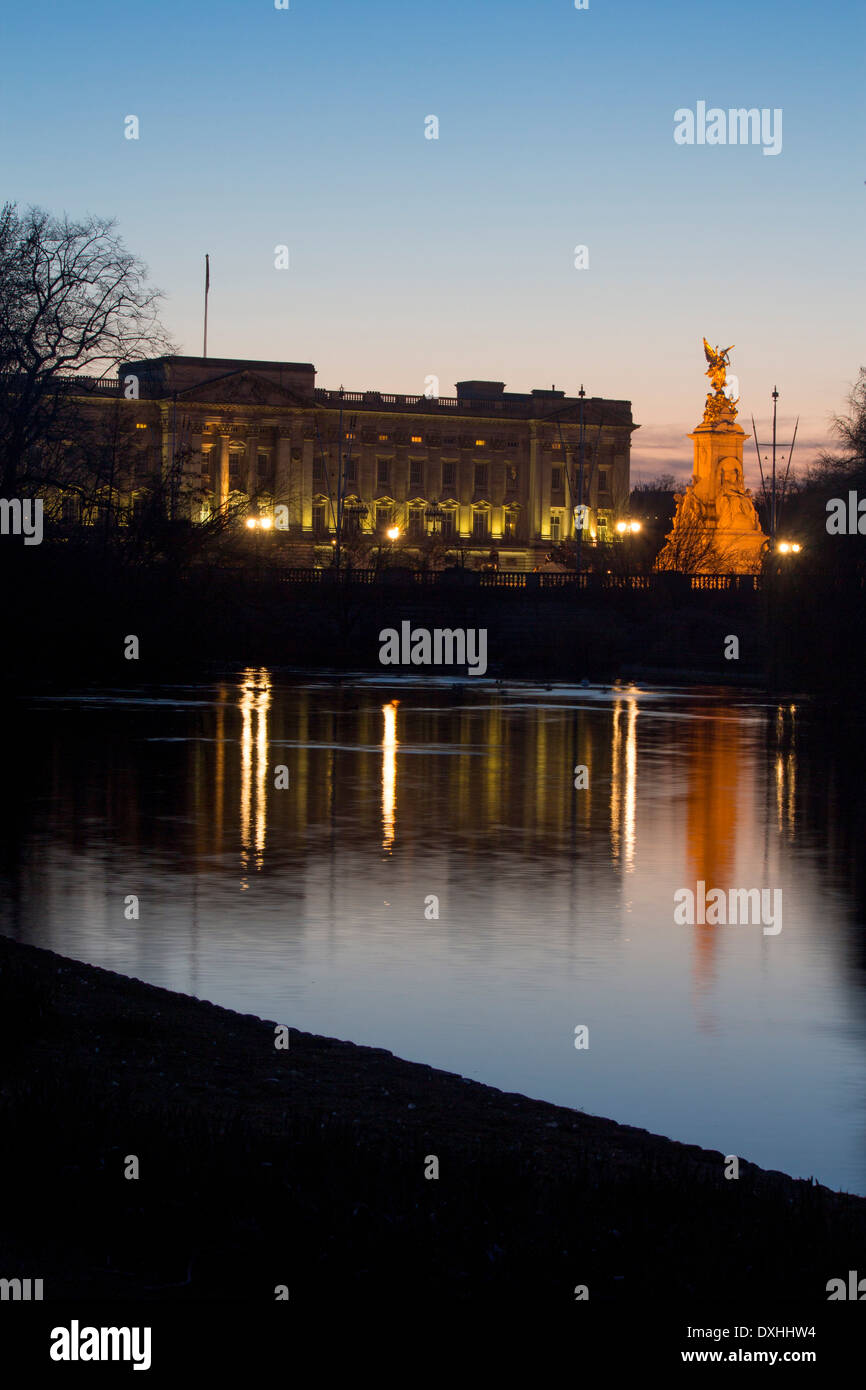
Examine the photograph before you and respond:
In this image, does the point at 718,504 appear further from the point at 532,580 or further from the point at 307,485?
the point at 307,485

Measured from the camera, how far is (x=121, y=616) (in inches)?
2249

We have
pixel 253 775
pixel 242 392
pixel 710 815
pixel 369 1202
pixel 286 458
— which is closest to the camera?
pixel 369 1202

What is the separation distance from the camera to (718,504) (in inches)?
3708

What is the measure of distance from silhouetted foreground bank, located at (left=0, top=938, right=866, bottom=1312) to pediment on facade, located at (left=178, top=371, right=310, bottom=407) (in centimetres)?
15531

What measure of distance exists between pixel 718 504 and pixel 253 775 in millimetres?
70189

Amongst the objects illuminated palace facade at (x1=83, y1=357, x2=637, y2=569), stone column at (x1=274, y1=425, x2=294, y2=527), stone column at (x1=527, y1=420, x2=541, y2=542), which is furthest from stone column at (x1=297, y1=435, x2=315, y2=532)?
stone column at (x1=527, y1=420, x2=541, y2=542)

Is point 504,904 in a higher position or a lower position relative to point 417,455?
lower

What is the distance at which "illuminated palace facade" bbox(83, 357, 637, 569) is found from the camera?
538ft

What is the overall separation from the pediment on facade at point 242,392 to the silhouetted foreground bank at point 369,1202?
155312 mm

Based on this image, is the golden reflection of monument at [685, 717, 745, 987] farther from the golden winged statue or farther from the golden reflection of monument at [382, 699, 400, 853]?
the golden winged statue

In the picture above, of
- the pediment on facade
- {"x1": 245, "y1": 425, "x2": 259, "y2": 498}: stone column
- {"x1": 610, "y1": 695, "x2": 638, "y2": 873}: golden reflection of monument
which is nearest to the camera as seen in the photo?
{"x1": 610, "y1": 695, "x2": 638, "y2": 873}: golden reflection of monument

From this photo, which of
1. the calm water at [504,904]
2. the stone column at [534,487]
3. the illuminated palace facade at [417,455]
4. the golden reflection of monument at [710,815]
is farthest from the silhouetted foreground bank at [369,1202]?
the stone column at [534,487]

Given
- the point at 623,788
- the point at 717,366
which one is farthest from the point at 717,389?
the point at 623,788

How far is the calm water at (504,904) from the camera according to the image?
422 inches
